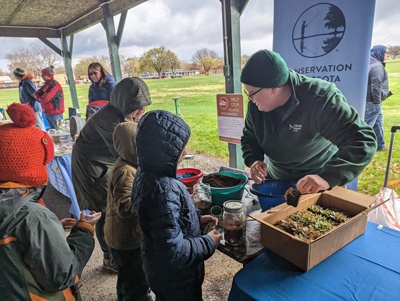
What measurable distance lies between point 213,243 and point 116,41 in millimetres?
5102

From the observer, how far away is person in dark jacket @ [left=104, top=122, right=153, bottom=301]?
138 cm

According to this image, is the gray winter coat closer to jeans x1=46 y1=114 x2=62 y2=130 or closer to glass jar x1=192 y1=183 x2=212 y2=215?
glass jar x1=192 y1=183 x2=212 y2=215

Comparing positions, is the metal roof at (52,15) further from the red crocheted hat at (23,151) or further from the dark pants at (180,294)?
the dark pants at (180,294)

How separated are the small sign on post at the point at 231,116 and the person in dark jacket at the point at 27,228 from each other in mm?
2064

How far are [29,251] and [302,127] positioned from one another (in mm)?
1289

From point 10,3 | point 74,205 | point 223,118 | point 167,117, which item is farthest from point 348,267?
point 10,3

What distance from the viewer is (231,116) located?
113 inches

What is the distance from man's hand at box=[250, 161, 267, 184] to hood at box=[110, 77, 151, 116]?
91cm

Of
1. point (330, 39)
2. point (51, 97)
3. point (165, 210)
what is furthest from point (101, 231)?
point (51, 97)

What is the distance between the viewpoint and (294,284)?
845mm

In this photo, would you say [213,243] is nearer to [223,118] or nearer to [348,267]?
[348,267]

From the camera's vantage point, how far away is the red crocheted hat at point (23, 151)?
94 cm

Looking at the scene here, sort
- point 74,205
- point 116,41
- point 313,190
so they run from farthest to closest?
point 116,41, point 74,205, point 313,190

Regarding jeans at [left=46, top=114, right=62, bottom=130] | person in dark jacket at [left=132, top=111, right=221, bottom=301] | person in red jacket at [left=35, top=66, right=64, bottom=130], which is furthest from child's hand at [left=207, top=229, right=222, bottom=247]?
jeans at [left=46, top=114, right=62, bottom=130]
